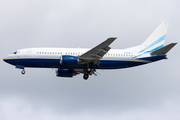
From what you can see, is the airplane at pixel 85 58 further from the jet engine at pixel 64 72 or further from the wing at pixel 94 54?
the jet engine at pixel 64 72

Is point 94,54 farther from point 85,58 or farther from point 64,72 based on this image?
point 64,72

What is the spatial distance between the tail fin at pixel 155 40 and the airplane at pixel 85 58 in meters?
0.16

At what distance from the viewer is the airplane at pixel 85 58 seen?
204 feet

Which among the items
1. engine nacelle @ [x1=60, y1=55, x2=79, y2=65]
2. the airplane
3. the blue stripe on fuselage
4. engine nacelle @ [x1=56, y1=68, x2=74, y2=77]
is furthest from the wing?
engine nacelle @ [x1=56, y1=68, x2=74, y2=77]

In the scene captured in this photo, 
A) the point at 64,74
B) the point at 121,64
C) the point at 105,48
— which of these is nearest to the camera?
the point at 105,48

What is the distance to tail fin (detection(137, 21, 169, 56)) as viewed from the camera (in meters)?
67.4

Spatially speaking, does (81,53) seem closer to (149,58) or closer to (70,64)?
(70,64)

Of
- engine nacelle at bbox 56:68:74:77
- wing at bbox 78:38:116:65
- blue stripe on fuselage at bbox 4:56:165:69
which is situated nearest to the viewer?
wing at bbox 78:38:116:65

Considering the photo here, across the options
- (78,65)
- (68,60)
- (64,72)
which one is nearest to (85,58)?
(78,65)

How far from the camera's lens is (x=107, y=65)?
2542 inches

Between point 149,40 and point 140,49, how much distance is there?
296 cm

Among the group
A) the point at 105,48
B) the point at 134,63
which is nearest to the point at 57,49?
the point at 105,48

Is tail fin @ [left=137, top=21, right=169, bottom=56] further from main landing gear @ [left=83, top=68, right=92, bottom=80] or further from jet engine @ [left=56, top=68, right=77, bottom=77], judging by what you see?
jet engine @ [left=56, top=68, right=77, bottom=77]

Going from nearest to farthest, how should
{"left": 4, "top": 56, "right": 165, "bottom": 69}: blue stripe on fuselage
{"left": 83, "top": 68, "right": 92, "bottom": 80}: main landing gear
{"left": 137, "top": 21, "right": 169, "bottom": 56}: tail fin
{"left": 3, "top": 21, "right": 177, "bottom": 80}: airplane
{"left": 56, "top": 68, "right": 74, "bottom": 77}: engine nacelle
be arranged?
1. {"left": 3, "top": 21, "right": 177, "bottom": 80}: airplane
2. {"left": 4, "top": 56, "right": 165, "bottom": 69}: blue stripe on fuselage
3. {"left": 83, "top": 68, "right": 92, "bottom": 80}: main landing gear
4. {"left": 137, "top": 21, "right": 169, "bottom": 56}: tail fin
5. {"left": 56, "top": 68, "right": 74, "bottom": 77}: engine nacelle
